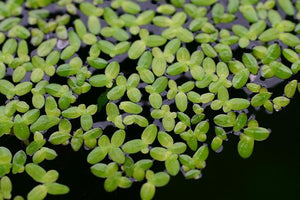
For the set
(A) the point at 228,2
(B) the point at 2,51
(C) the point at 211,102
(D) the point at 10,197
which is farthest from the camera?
(A) the point at 228,2

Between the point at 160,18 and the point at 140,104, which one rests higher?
the point at 160,18

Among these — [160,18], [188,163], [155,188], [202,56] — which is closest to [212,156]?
[188,163]

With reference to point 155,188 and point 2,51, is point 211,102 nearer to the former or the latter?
point 155,188

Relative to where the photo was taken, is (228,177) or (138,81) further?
(138,81)

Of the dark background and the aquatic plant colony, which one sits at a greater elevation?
the aquatic plant colony

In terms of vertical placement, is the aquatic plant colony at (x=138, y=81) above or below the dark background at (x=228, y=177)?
above

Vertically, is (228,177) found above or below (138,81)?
below

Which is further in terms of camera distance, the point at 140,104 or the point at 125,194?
the point at 140,104

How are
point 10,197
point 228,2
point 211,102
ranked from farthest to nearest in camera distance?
point 228,2, point 211,102, point 10,197
